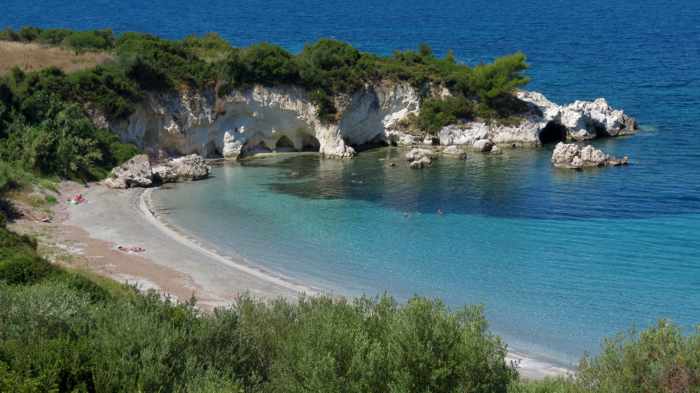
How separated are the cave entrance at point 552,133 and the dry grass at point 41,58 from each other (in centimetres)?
3589

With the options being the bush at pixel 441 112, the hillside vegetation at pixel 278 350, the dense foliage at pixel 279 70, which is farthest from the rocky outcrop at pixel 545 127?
the hillside vegetation at pixel 278 350

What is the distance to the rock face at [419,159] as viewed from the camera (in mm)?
52219

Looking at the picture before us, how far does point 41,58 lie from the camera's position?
54344 mm

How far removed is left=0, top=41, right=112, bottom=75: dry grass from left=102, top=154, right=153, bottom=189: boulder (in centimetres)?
1156

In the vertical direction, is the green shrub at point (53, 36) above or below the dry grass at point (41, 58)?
above

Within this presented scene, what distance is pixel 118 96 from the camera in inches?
2039

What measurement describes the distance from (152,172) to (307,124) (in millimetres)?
15343

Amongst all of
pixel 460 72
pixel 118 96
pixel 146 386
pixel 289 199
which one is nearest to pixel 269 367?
pixel 146 386

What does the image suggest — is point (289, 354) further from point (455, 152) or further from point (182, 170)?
point (455, 152)

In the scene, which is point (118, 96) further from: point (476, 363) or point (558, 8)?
point (558, 8)

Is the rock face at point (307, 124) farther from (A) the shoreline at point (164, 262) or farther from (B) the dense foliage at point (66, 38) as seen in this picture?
(A) the shoreline at point (164, 262)

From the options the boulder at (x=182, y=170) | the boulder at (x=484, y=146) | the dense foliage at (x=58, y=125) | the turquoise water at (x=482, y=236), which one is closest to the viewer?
the turquoise water at (x=482, y=236)

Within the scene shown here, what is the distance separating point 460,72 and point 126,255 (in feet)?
135

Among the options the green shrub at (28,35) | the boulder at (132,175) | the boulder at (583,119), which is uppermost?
the green shrub at (28,35)
